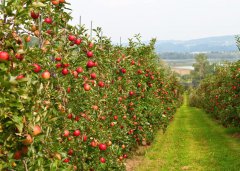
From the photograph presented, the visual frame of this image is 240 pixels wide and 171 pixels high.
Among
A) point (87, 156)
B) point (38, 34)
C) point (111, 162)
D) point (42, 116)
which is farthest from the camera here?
point (111, 162)

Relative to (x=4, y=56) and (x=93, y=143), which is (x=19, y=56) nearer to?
(x=4, y=56)

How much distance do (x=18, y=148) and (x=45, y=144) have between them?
413mm

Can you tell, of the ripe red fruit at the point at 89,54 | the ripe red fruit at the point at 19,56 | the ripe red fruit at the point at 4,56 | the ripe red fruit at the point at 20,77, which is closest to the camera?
the ripe red fruit at the point at 4,56

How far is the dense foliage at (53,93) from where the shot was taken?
3.04m

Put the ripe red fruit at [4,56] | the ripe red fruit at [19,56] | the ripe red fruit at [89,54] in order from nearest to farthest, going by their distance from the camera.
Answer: the ripe red fruit at [4,56] < the ripe red fruit at [19,56] < the ripe red fruit at [89,54]

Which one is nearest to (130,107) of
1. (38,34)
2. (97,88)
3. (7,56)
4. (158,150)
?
(158,150)

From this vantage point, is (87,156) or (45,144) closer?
(45,144)

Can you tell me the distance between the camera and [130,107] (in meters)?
11.8

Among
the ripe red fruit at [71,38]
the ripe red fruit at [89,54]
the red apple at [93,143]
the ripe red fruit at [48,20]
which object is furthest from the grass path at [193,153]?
the ripe red fruit at [48,20]

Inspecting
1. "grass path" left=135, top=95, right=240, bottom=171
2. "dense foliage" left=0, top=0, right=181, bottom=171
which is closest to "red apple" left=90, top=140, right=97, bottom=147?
"dense foliage" left=0, top=0, right=181, bottom=171

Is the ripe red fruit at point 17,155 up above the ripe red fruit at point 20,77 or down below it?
below

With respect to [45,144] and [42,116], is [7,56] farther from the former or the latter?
[45,144]

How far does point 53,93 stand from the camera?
14.9 ft

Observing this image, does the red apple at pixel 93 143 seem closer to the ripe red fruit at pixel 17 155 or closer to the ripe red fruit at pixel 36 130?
the ripe red fruit at pixel 17 155
